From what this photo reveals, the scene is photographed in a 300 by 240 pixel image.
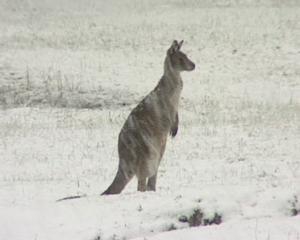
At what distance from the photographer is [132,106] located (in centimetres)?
1809

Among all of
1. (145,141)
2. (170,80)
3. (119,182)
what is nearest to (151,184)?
(119,182)

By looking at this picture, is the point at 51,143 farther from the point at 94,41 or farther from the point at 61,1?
the point at 61,1

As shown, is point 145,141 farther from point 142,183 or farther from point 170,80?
point 170,80

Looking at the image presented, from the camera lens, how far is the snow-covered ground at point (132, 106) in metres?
5.85

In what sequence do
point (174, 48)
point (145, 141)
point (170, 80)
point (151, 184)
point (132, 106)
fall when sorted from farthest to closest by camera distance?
1. point (132, 106)
2. point (174, 48)
3. point (170, 80)
4. point (151, 184)
5. point (145, 141)

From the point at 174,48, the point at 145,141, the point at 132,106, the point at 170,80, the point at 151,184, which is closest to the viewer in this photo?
the point at 145,141

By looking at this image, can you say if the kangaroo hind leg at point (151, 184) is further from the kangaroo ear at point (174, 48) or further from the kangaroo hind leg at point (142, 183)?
the kangaroo ear at point (174, 48)

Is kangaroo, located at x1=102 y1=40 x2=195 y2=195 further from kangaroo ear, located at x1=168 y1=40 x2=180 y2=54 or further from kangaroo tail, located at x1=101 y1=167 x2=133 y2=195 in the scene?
kangaroo ear, located at x1=168 y1=40 x2=180 y2=54

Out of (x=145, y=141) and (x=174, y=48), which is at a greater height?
(x=174, y=48)

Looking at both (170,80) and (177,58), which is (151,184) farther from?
(177,58)

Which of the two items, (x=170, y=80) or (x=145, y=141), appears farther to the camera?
(x=170, y=80)

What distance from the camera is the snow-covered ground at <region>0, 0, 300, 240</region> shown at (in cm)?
585

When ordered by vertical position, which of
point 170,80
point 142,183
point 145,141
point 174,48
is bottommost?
point 142,183

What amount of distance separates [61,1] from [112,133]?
2124cm
